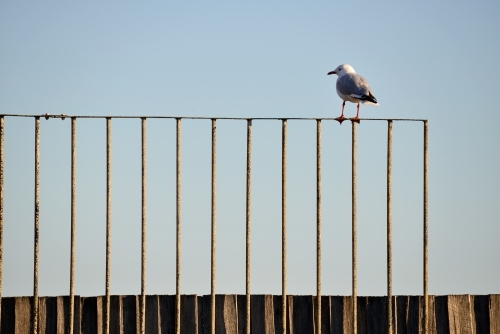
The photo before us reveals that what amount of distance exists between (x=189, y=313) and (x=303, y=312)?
131 cm

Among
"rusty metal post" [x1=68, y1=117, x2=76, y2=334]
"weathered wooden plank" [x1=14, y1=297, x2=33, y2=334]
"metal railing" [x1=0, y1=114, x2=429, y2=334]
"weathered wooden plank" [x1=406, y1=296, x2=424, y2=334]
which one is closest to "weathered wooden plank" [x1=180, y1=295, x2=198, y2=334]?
"metal railing" [x1=0, y1=114, x2=429, y2=334]

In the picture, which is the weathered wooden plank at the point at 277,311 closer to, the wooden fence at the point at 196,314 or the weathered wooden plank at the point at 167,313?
the wooden fence at the point at 196,314

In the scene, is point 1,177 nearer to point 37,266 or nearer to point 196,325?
point 37,266

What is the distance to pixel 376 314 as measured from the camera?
1218 cm

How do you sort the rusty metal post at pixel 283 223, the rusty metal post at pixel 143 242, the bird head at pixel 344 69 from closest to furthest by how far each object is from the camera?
the rusty metal post at pixel 143 242 < the rusty metal post at pixel 283 223 < the bird head at pixel 344 69

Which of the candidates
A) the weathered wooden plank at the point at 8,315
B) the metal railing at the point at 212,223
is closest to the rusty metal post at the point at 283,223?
the metal railing at the point at 212,223

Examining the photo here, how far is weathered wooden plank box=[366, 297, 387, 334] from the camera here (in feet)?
39.9

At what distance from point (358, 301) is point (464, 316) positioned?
1.33 m

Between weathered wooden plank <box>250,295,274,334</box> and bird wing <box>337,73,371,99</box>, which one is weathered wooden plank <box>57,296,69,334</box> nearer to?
weathered wooden plank <box>250,295,274,334</box>

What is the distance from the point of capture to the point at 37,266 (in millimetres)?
11703

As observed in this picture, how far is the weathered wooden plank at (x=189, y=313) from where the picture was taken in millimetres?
11945

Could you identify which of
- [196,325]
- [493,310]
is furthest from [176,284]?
[493,310]

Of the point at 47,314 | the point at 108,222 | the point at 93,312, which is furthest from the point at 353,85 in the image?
the point at 47,314

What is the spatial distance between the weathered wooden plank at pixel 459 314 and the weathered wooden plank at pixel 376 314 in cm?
81
